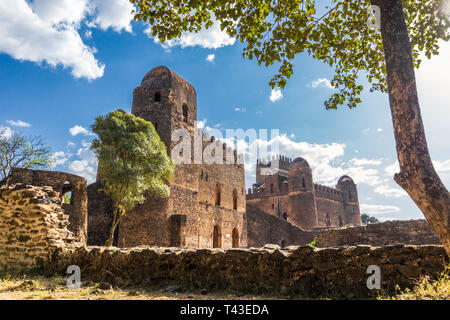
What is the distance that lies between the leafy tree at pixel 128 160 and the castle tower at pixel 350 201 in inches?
1452

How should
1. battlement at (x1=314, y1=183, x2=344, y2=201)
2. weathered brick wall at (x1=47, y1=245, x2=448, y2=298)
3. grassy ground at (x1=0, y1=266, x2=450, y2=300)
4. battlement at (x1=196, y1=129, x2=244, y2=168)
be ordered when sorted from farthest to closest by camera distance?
battlement at (x1=314, y1=183, x2=344, y2=201)
battlement at (x1=196, y1=129, x2=244, y2=168)
grassy ground at (x1=0, y1=266, x2=450, y2=300)
weathered brick wall at (x1=47, y1=245, x2=448, y2=298)

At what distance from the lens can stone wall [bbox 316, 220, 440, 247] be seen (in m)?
9.16

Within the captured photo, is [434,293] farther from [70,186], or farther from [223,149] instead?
[223,149]

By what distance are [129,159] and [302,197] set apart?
82.2ft

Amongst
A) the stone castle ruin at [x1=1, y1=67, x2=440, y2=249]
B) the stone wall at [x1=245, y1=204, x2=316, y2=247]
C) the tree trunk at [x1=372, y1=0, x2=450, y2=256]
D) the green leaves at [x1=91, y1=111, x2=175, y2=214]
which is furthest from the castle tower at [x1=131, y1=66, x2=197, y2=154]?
the tree trunk at [x1=372, y1=0, x2=450, y2=256]

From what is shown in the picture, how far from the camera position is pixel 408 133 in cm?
333

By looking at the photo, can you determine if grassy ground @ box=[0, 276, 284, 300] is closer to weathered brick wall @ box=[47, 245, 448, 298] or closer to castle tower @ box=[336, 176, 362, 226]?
weathered brick wall @ box=[47, 245, 448, 298]

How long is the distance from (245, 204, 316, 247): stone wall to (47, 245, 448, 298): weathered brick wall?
2161cm

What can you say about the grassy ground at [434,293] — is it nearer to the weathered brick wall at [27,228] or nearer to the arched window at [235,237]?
the weathered brick wall at [27,228]

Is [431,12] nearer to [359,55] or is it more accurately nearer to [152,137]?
[359,55]
